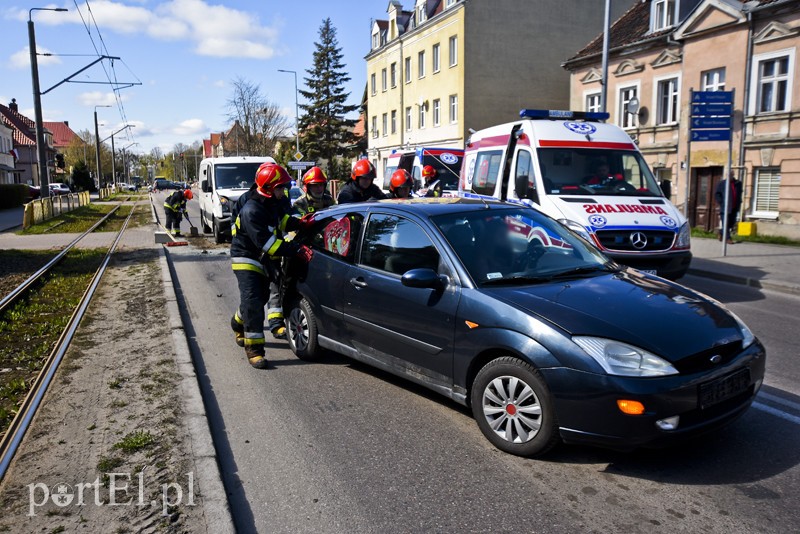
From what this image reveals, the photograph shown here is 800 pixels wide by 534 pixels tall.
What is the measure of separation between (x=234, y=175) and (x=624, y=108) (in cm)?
1475

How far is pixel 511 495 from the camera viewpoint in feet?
11.8

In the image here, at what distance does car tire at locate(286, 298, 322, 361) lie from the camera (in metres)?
6.12

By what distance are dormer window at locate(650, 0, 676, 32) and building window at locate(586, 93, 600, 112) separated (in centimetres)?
377

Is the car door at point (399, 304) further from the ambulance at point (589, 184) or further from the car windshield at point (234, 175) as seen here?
the car windshield at point (234, 175)

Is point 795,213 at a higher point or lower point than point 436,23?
lower

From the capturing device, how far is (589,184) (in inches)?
370

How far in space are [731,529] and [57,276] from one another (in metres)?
11.6

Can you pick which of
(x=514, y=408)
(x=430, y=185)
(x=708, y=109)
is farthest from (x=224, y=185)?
(x=514, y=408)

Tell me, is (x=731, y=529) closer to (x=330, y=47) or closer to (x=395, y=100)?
(x=395, y=100)

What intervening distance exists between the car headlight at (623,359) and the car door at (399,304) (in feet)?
3.48

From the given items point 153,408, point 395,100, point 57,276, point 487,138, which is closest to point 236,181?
point 57,276

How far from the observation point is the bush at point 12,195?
37062mm

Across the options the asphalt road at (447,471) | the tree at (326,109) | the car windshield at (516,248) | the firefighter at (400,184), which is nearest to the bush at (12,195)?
the tree at (326,109)

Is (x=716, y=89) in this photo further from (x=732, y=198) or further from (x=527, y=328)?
(x=527, y=328)
